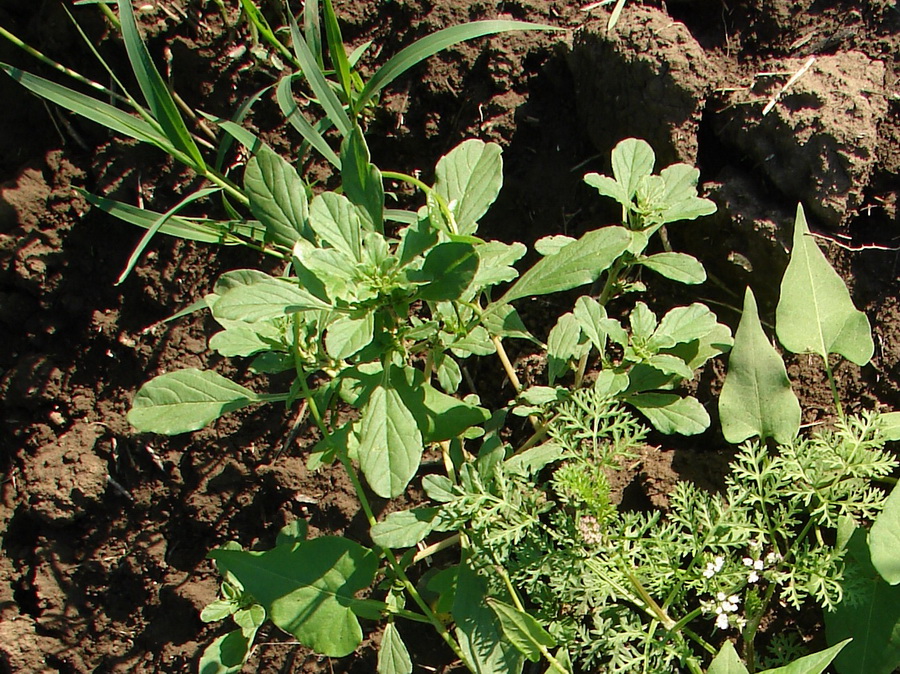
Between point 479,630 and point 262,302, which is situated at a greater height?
point 262,302

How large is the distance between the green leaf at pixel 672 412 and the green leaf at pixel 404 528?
1.77 ft

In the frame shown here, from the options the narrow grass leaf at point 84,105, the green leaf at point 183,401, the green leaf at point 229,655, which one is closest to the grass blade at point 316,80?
the narrow grass leaf at point 84,105

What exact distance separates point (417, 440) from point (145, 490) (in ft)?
3.57

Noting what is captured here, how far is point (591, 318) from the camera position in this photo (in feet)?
6.47

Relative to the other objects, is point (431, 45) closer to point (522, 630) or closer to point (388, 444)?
point (388, 444)

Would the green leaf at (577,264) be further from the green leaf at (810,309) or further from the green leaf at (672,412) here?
the green leaf at (810,309)

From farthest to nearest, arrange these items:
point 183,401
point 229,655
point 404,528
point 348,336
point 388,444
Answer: point 229,655, point 183,401, point 404,528, point 388,444, point 348,336

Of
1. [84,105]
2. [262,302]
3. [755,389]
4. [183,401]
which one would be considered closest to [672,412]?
[755,389]

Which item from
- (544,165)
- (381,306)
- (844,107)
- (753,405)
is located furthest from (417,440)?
(844,107)

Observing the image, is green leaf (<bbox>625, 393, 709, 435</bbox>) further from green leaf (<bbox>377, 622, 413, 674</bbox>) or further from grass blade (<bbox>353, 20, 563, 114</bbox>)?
grass blade (<bbox>353, 20, 563, 114</bbox>)

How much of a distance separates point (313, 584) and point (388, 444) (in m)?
0.46

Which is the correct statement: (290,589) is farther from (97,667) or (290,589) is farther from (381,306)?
(97,667)

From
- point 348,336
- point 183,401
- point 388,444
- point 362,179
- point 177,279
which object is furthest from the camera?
point 177,279

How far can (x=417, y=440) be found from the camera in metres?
1.63
